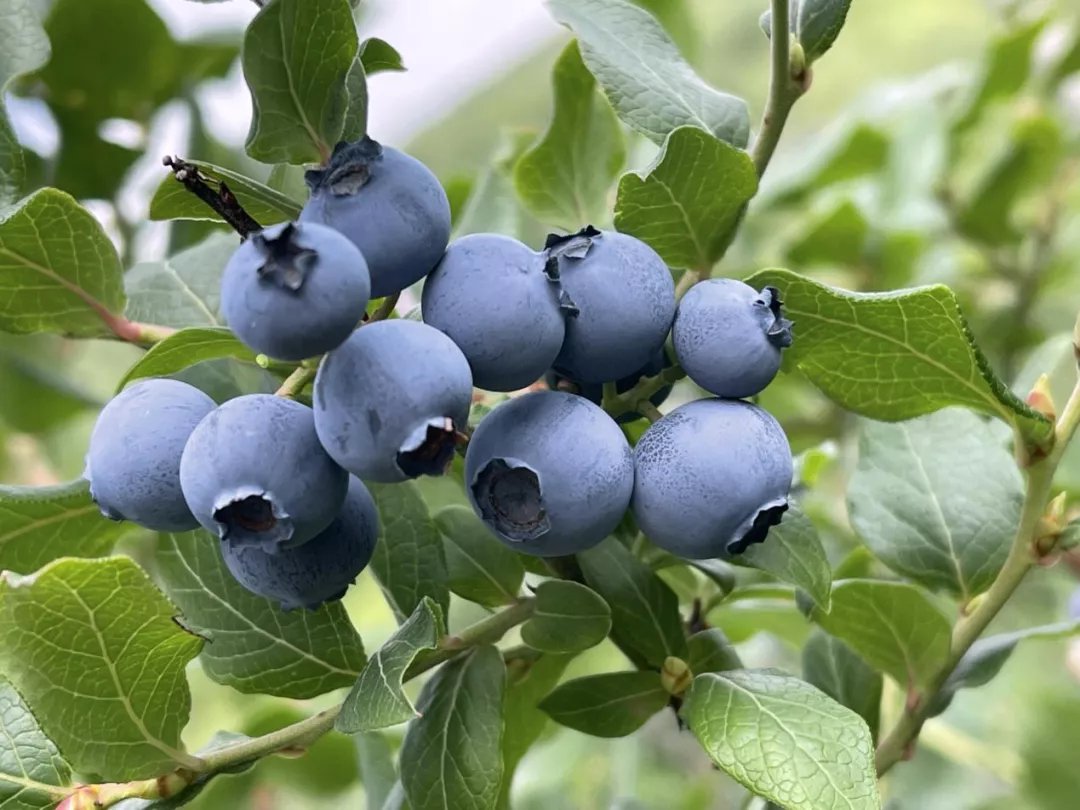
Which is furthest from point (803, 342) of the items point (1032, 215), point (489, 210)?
point (1032, 215)

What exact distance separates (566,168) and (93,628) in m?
0.59

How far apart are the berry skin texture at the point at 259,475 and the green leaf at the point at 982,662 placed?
0.58m

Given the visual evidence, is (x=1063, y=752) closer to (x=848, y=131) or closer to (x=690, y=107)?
(x=848, y=131)

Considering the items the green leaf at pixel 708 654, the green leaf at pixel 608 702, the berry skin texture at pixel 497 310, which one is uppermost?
the berry skin texture at pixel 497 310

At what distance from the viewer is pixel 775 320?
27.8 inches

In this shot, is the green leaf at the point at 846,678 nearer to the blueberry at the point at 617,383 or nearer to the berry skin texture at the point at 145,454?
the blueberry at the point at 617,383

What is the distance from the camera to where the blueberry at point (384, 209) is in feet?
2.08

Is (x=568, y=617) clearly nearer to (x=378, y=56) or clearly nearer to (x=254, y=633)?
(x=254, y=633)

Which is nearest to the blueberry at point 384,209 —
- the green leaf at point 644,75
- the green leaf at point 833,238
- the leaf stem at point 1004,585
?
the green leaf at point 644,75

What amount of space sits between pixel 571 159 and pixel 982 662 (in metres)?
0.57

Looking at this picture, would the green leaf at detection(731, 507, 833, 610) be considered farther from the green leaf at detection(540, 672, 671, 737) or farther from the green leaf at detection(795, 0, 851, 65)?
the green leaf at detection(795, 0, 851, 65)

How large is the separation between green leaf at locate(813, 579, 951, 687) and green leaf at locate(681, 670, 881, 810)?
0.47 ft

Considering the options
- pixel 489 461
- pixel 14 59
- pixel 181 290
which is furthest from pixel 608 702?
pixel 14 59

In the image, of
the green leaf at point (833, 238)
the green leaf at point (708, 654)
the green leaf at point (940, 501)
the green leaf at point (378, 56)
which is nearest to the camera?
the green leaf at point (378, 56)
